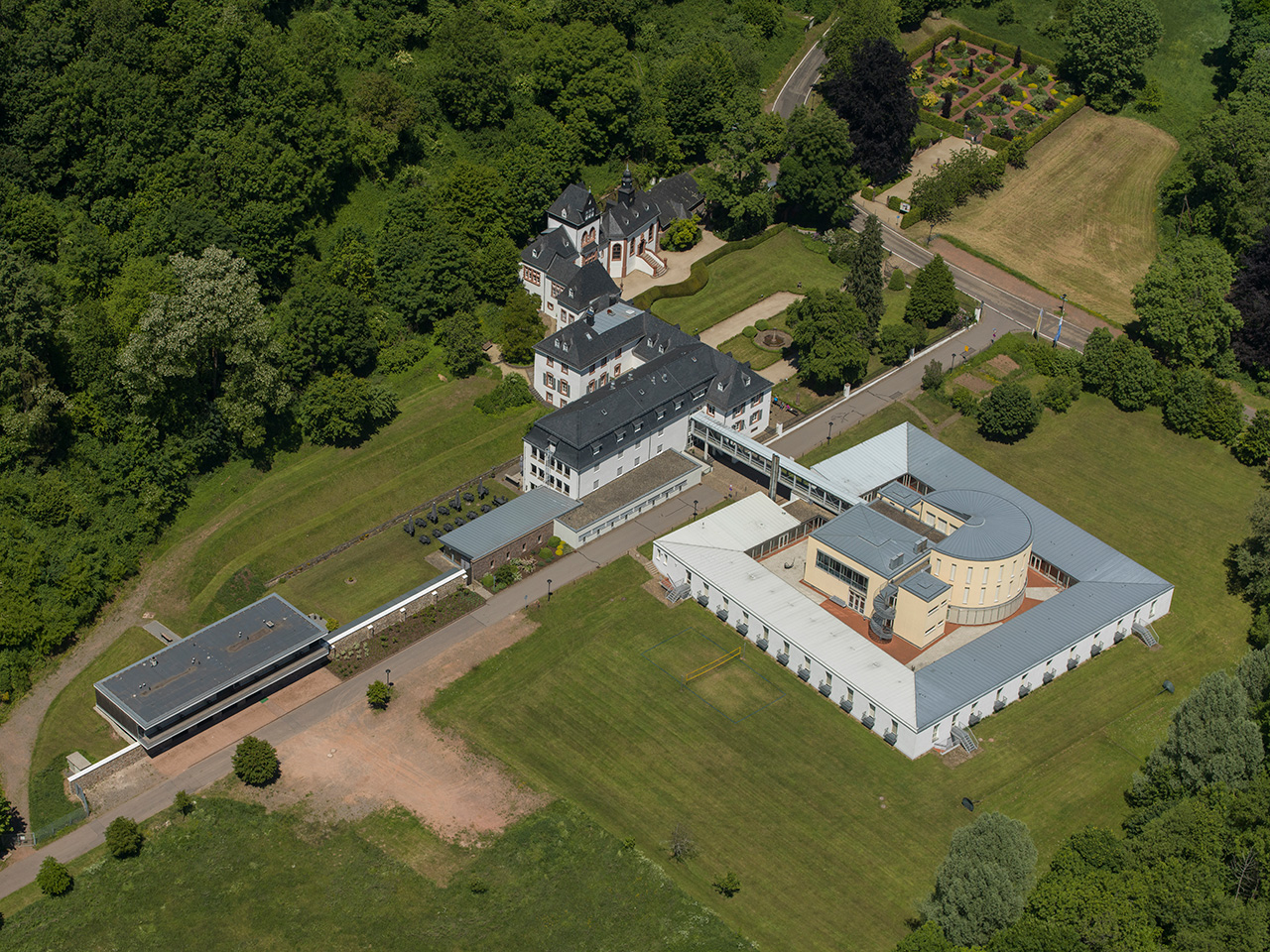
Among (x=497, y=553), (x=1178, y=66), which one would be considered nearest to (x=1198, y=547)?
(x=497, y=553)

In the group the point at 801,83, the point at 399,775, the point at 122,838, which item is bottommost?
the point at 399,775

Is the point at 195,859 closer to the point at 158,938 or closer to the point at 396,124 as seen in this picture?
the point at 158,938

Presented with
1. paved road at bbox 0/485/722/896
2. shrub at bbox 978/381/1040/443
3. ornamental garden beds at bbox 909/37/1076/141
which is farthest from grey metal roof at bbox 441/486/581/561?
ornamental garden beds at bbox 909/37/1076/141

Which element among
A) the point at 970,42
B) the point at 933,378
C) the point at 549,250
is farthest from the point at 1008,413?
the point at 970,42

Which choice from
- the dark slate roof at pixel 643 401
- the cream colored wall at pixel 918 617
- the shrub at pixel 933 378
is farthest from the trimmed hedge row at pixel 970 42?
the cream colored wall at pixel 918 617

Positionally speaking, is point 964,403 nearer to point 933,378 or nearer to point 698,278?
point 933,378

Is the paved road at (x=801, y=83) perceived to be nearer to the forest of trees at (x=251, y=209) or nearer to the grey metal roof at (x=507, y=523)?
the forest of trees at (x=251, y=209)

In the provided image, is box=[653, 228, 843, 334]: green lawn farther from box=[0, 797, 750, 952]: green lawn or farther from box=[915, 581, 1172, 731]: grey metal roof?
box=[0, 797, 750, 952]: green lawn
